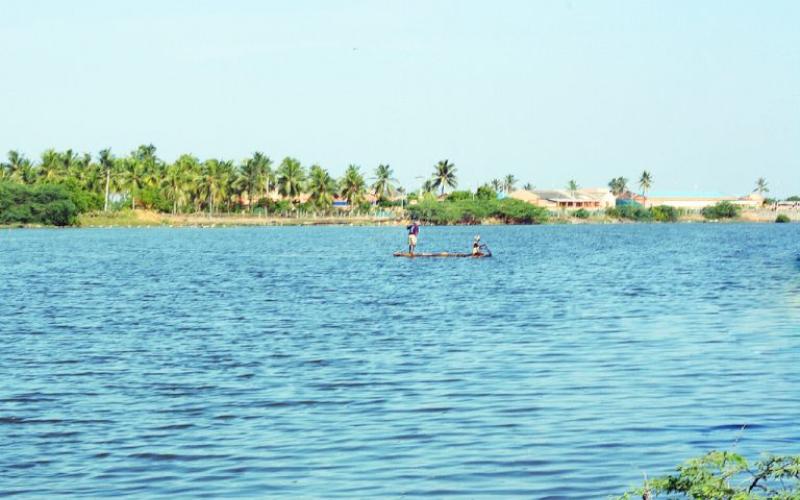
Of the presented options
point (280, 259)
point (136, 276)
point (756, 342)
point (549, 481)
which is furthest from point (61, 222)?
point (549, 481)

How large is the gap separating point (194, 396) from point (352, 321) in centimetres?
1599

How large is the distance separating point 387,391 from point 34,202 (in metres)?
174

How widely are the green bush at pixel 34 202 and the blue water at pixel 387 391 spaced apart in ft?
470

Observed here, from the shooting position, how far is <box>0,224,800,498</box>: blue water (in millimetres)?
16125

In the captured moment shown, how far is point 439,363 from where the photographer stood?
26562mm

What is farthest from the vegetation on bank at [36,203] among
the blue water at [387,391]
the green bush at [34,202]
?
the blue water at [387,391]

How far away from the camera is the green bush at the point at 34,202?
612ft

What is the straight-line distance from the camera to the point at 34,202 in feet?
616

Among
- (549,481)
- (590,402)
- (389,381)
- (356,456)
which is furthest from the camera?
(389,381)

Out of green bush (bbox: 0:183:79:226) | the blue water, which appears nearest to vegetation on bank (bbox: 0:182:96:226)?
green bush (bbox: 0:183:79:226)

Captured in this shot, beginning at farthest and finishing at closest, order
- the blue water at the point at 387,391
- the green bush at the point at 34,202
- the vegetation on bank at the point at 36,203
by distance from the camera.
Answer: the vegetation on bank at the point at 36,203 < the green bush at the point at 34,202 < the blue water at the point at 387,391

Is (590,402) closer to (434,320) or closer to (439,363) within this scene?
(439,363)

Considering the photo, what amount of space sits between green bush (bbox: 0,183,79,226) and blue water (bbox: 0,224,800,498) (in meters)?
143

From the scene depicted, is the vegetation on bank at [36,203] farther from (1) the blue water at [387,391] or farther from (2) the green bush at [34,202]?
(1) the blue water at [387,391]
